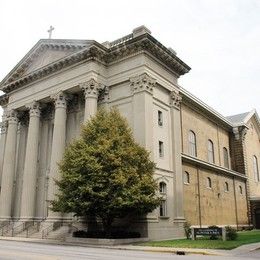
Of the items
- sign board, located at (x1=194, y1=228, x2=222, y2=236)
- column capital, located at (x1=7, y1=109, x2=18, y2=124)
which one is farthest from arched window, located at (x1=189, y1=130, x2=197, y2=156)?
column capital, located at (x1=7, y1=109, x2=18, y2=124)

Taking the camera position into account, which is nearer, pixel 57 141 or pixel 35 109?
pixel 57 141

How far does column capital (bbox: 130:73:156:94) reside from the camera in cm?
3163

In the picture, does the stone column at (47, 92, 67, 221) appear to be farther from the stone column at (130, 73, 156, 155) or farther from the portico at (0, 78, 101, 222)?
the stone column at (130, 73, 156, 155)

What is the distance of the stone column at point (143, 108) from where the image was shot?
30.3 metres

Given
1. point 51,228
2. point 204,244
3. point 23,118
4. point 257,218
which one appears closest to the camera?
point 204,244

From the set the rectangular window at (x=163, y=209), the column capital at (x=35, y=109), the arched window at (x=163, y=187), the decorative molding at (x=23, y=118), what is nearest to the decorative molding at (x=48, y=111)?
the column capital at (x=35, y=109)

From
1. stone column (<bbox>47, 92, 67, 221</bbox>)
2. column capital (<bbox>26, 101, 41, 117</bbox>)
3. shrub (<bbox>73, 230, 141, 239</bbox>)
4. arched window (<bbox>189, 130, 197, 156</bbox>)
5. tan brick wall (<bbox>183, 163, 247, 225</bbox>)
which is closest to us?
shrub (<bbox>73, 230, 141, 239</bbox>)

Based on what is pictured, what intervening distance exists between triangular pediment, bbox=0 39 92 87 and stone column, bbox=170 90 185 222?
9924mm

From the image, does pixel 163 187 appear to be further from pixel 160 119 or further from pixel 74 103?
pixel 74 103

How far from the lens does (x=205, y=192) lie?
126 feet

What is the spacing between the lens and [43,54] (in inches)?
1570

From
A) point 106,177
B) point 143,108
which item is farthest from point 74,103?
point 106,177

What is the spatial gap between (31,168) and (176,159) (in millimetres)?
14474

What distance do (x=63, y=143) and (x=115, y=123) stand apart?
946cm
